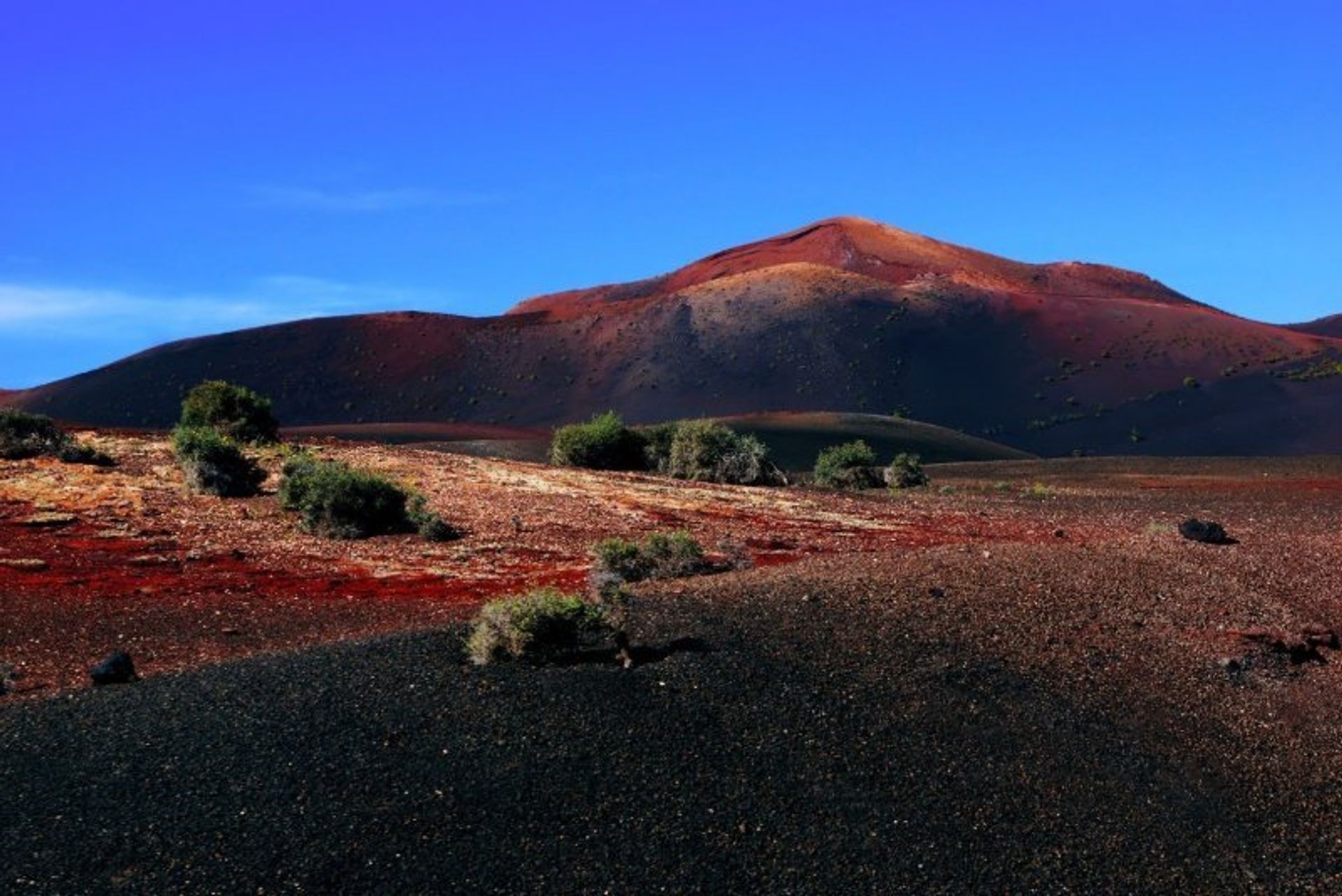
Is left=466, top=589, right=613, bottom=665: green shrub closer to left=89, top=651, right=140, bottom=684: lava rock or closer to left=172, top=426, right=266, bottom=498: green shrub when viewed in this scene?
left=89, top=651, right=140, bottom=684: lava rock

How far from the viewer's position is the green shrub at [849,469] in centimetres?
3142

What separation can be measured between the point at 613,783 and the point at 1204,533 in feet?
39.2

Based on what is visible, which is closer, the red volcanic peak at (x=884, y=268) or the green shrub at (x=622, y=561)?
the green shrub at (x=622, y=561)

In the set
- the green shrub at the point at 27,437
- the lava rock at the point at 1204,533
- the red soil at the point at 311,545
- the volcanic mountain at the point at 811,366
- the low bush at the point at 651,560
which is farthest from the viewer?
the volcanic mountain at the point at 811,366

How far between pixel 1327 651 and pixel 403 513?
12.2m

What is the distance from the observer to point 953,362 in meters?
84.9

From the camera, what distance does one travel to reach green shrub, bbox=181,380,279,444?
25969 mm

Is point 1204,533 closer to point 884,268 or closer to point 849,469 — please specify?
point 849,469

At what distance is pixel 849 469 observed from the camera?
1251 inches

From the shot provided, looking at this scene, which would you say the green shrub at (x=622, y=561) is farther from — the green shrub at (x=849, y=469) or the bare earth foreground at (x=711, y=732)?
the green shrub at (x=849, y=469)

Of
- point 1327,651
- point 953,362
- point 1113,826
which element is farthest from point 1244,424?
point 1113,826

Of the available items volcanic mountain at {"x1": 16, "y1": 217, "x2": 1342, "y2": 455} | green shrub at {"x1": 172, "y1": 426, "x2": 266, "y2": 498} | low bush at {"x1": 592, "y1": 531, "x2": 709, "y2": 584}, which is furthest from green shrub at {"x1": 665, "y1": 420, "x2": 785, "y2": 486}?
volcanic mountain at {"x1": 16, "y1": 217, "x2": 1342, "y2": 455}

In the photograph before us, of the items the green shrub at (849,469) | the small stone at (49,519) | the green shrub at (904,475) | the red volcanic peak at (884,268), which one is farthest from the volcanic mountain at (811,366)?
the small stone at (49,519)

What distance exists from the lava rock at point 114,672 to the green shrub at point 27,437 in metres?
13.7
